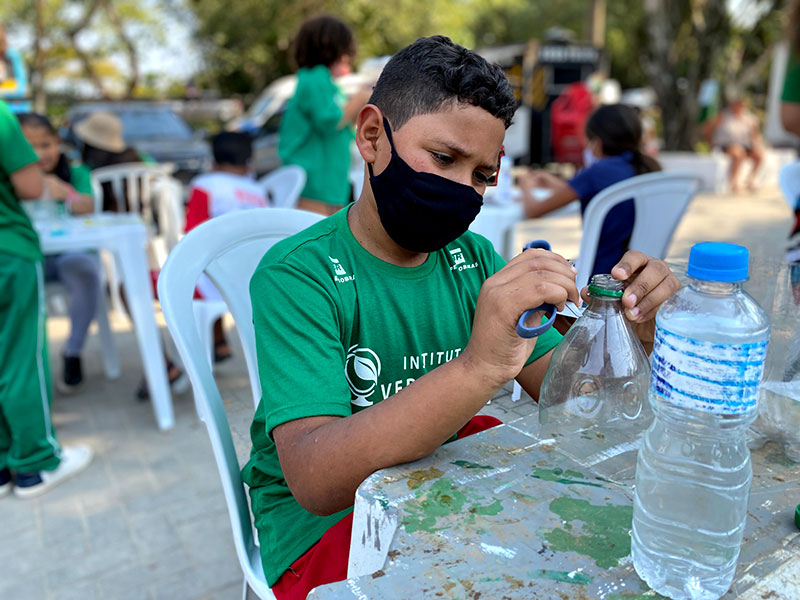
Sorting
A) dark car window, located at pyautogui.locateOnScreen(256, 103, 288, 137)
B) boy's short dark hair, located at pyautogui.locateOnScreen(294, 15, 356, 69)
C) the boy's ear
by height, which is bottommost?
dark car window, located at pyautogui.locateOnScreen(256, 103, 288, 137)

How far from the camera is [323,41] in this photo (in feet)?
12.5

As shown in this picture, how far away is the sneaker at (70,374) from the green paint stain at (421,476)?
3.71 meters

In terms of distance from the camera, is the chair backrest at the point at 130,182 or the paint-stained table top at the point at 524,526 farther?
the chair backrest at the point at 130,182

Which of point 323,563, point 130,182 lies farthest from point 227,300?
point 130,182

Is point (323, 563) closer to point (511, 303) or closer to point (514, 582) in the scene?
point (514, 582)

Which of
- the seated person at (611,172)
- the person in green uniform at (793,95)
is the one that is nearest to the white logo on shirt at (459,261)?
the person in green uniform at (793,95)

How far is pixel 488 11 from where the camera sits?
3039 cm

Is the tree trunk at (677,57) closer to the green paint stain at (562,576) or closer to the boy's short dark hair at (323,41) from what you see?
the boy's short dark hair at (323,41)

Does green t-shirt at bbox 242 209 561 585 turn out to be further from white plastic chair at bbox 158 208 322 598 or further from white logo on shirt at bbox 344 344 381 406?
white plastic chair at bbox 158 208 322 598

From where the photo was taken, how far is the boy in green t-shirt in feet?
3.44

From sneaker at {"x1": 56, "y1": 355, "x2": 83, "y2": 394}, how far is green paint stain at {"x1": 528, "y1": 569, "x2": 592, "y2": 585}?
13.0ft

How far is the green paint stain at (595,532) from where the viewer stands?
92cm

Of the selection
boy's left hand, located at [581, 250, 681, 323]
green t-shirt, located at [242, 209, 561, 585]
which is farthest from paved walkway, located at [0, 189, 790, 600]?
boy's left hand, located at [581, 250, 681, 323]

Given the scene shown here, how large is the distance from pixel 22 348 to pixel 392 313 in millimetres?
2375
